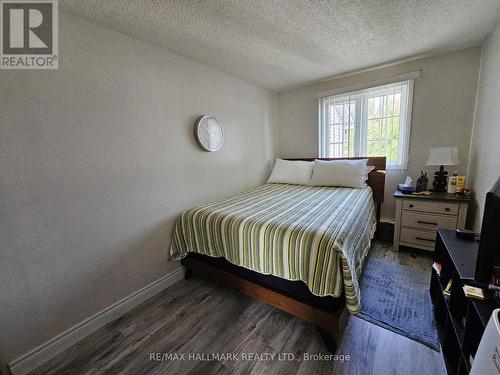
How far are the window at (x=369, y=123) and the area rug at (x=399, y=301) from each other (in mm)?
1372

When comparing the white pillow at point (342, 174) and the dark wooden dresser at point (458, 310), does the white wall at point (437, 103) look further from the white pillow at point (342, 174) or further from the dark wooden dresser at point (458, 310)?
the dark wooden dresser at point (458, 310)

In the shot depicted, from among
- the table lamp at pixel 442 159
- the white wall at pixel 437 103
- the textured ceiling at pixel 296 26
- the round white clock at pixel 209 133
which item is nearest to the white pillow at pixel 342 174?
the white wall at pixel 437 103

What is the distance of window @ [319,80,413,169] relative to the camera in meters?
2.48

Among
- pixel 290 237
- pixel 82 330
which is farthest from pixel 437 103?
pixel 82 330

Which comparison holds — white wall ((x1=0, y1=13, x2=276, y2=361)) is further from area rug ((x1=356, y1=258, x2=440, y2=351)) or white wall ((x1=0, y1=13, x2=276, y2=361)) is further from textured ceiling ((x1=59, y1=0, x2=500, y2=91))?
area rug ((x1=356, y1=258, x2=440, y2=351))

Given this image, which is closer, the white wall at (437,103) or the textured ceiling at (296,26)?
the textured ceiling at (296,26)

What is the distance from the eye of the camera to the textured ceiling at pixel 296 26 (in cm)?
137

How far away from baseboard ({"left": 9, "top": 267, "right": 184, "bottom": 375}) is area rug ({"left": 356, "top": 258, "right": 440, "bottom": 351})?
1706 millimetres

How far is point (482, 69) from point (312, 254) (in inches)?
103

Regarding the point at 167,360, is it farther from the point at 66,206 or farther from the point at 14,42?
the point at 14,42

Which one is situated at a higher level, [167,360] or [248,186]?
[248,186]

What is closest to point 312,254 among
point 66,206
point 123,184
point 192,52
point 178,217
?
point 178,217

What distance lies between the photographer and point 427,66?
228 centimetres

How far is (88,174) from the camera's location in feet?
4.60
